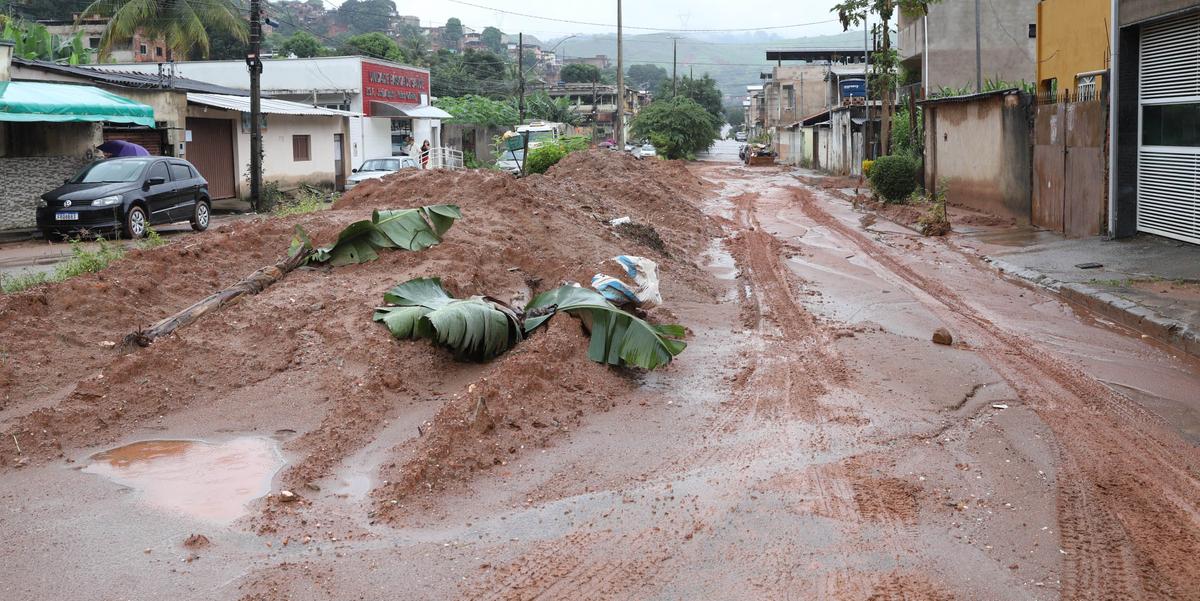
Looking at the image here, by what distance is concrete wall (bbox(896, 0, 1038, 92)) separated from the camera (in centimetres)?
4391

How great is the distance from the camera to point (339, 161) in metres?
41.1

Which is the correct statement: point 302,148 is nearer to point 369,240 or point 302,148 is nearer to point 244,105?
point 244,105

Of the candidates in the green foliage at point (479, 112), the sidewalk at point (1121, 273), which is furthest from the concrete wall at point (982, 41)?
the sidewalk at point (1121, 273)

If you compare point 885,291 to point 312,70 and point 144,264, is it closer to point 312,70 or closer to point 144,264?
point 144,264

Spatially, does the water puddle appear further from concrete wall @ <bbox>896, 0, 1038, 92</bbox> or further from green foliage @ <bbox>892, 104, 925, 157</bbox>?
concrete wall @ <bbox>896, 0, 1038, 92</bbox>

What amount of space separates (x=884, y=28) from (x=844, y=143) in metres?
16.3

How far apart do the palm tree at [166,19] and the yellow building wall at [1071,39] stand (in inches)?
1190

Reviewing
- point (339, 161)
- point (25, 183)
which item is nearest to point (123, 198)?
point (25, 183)

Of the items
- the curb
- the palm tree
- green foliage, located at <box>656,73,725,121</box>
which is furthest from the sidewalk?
green foliage, located at <box>656,73,725,121</box>

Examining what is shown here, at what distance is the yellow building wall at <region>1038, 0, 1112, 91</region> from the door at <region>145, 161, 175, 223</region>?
57.2 feet

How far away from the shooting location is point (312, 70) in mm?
49156

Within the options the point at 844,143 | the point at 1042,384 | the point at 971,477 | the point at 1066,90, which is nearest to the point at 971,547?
the point at 971,477

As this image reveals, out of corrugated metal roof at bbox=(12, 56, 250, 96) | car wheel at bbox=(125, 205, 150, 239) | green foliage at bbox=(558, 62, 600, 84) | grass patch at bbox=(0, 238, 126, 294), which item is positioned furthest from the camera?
green foliage at bbox=(558, 62, 600, 84)

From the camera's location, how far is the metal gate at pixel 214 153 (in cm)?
3038
